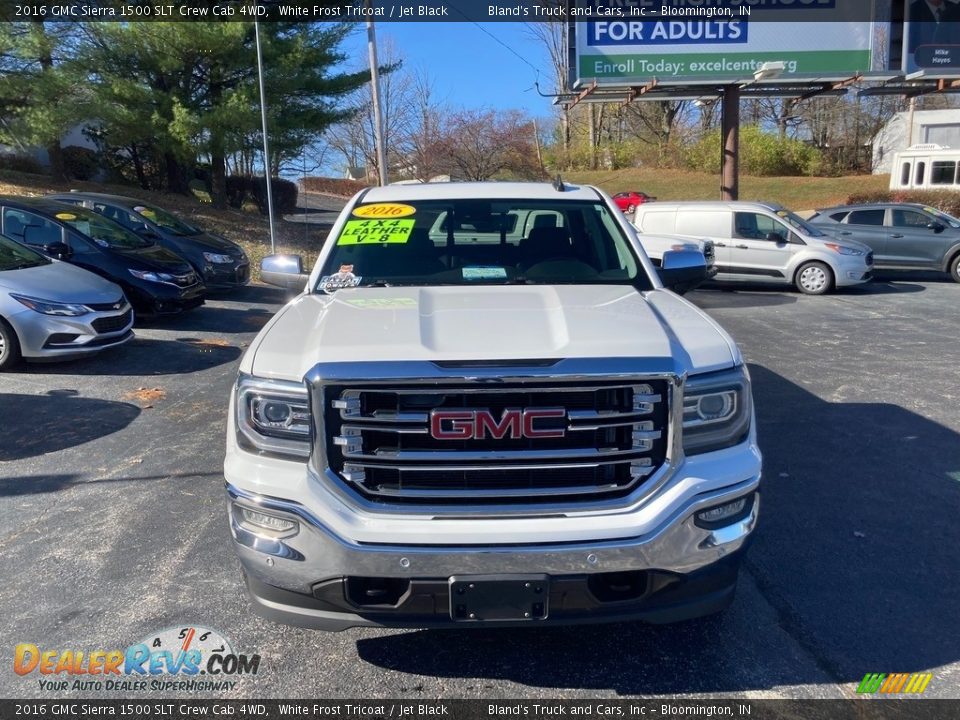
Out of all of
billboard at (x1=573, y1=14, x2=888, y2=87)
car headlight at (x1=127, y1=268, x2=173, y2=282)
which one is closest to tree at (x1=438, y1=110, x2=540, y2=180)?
billboard at (x1=573, y1=14, x2=888, y2=87)

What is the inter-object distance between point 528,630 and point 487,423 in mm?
1163

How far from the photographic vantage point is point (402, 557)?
2582 millimetres

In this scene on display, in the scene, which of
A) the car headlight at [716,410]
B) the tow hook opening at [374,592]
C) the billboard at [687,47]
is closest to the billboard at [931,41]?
the billboard at [687,47]

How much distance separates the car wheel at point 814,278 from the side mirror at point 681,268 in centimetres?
1073

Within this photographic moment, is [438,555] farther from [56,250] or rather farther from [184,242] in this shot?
[184,242]

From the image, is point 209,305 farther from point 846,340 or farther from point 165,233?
point 846,340

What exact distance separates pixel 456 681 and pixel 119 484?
308cm

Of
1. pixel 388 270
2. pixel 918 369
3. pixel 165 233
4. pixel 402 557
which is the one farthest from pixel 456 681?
pixel 165 233

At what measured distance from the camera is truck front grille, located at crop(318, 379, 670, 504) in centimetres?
270

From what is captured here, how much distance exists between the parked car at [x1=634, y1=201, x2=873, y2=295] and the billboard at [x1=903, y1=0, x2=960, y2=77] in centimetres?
829

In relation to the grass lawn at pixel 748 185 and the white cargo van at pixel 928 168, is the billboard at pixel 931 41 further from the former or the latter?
the grass lawn at pixel 748 185

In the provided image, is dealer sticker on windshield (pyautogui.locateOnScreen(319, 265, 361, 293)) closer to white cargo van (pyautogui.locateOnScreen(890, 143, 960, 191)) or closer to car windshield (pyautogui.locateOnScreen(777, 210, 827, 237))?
car windshield (pyautogui.locateOnScreen(777, 210, 827, 237))

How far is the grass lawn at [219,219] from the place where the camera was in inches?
688

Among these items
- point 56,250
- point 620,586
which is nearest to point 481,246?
point 620,586
